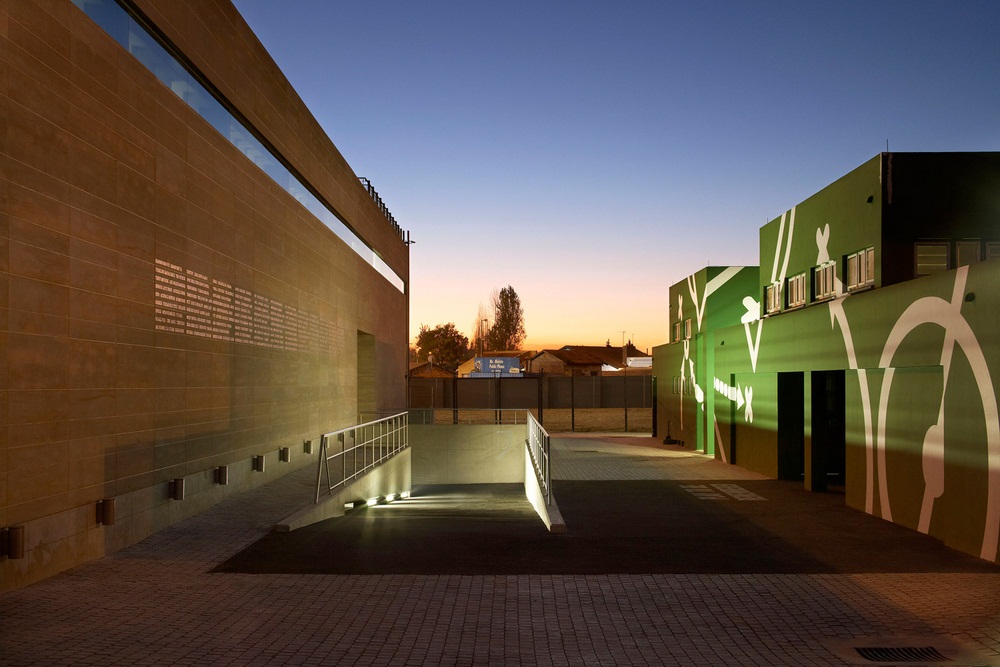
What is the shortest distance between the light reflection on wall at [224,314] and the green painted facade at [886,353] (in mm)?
9564

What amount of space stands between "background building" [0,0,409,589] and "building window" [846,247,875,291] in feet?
34.4

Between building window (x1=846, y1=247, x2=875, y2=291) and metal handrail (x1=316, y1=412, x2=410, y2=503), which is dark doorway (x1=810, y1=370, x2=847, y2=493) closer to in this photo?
building window (x1=846, y1=247, x2=875, y2=291)

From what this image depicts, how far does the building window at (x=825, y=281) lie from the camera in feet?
49.6

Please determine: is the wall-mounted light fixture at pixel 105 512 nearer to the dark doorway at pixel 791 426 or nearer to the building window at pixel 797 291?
the dark doorway at pixel 791 426

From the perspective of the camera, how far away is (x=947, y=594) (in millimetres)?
6910

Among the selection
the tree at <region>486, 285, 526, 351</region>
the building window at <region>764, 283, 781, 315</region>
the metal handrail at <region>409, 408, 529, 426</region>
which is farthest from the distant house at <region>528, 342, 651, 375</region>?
the building window at <region>764, 283, 781, 315</region>

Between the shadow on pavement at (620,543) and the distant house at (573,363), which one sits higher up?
the distant house at (573,363)

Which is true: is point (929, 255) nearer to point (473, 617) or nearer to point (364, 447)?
point (364, 447)

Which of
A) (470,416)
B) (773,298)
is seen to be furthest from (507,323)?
(773,298)

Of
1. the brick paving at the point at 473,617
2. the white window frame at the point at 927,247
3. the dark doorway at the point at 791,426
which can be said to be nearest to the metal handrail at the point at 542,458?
the brick paving at the point at 473,617

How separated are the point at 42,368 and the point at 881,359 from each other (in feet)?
34.0

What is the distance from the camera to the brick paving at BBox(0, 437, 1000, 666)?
5285 millimetres

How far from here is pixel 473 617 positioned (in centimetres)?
606

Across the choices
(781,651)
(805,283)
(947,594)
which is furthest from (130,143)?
(805,283)
